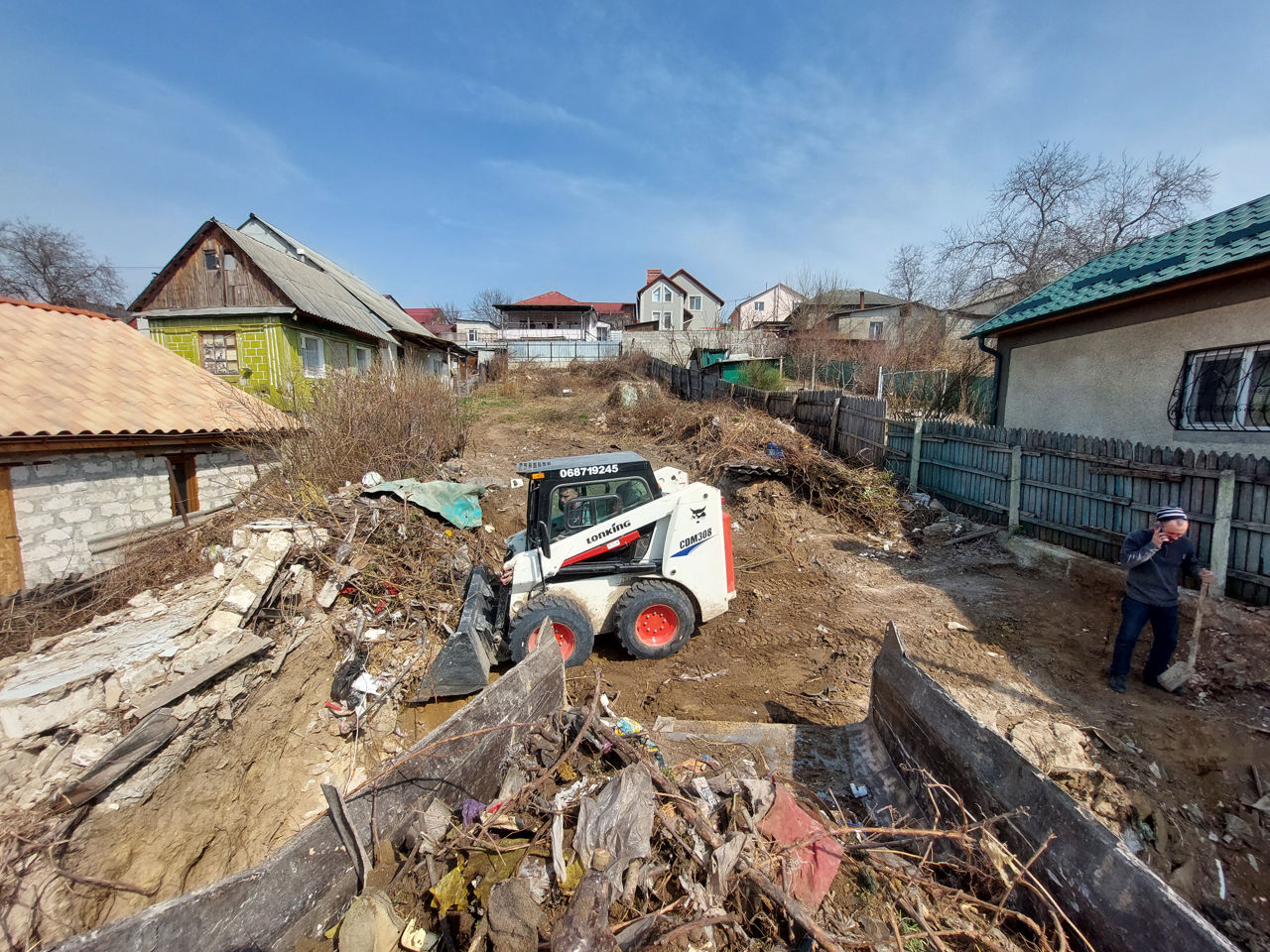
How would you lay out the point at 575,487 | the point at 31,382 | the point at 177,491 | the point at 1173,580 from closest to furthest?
1. the point at 1173,580
2. the point at 575,487
3. the point at 31,382
4. the point at 177,491

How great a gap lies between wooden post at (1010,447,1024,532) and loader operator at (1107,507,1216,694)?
2.97m

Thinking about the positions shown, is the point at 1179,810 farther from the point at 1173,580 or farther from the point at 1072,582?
the point at 1072,582

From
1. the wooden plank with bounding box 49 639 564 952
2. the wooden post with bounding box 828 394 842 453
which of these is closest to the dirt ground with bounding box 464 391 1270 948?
the wooden plank with bounding box 49 639 564 952

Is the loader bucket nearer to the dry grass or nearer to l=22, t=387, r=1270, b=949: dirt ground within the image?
l=22, t=387, r=1270, b=949: dirt ground

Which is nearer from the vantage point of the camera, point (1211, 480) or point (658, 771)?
point (658, 771)

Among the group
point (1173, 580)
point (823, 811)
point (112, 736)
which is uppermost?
point (1173, 580)

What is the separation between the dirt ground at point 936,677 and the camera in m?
2.93

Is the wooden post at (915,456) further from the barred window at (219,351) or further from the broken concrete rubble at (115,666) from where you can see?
the barred window at (219,351)

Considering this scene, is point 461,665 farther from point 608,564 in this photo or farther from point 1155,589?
point 1155,589

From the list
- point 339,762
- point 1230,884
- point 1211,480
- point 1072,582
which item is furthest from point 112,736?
point 1211,480

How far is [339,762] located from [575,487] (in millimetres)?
2952

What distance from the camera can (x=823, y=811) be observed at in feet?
10.3

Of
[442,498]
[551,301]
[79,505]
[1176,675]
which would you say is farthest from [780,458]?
[551,301]

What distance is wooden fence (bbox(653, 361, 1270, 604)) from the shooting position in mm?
4520
